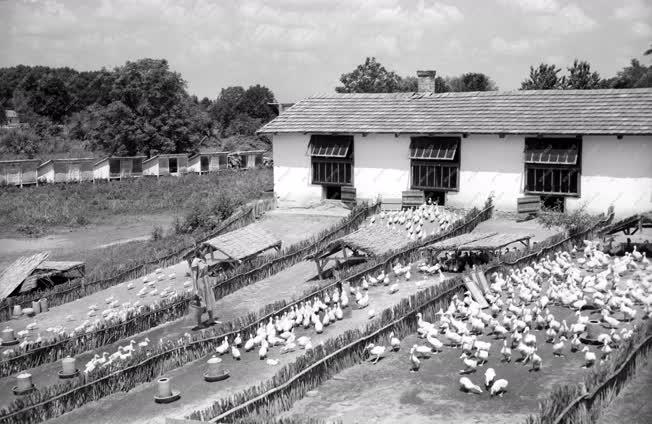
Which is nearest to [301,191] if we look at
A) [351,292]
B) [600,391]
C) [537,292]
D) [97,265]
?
[97,265]

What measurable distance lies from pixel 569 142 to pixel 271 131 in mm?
11771

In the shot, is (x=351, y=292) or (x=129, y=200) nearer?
(x=351, y=292)

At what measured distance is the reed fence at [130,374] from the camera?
1301cm

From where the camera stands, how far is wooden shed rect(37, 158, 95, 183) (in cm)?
4731

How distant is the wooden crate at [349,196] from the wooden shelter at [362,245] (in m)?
7.25

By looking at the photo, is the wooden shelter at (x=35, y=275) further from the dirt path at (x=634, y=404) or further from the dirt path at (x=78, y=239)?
the dirt path at (x=634, y=404)

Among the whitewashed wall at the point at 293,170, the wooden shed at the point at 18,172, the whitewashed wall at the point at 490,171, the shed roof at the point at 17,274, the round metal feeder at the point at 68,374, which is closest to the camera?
the round metal feeder at the point at 68,374

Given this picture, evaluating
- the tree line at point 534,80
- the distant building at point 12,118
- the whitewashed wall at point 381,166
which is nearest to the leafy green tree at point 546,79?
the tree line at point 534,80

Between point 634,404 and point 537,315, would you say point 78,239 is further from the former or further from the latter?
point 634,404

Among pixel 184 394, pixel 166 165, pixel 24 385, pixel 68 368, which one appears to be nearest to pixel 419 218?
pixel 68 368

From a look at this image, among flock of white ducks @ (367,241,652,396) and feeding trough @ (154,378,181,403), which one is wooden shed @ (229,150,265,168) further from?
feeding trough @ (154,378,181,403)

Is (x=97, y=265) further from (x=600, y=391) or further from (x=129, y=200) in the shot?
(x=600, y=391)

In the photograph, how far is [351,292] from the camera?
19.2 m

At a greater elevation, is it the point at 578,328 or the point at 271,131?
the point at 271,131
